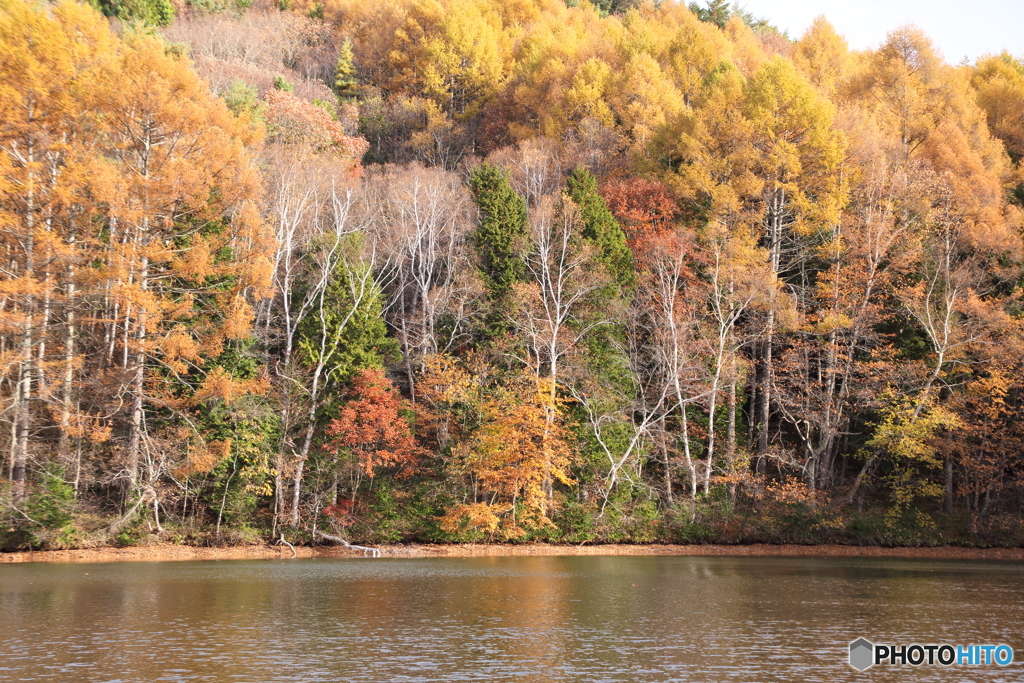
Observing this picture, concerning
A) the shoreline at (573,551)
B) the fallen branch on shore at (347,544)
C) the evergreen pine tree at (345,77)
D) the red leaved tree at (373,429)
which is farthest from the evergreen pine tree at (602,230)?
the evergreen pine tree at (345,77)

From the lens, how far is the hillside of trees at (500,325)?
34.1 m

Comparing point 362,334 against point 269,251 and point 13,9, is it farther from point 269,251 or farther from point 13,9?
point 13,9

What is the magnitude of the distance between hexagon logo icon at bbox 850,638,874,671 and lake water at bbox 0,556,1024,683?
223mm

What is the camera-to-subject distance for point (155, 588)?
2450cm

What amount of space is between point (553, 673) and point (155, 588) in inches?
552

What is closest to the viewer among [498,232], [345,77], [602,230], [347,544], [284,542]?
[284,542]

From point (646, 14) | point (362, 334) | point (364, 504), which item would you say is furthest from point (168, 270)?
point (646, 14)

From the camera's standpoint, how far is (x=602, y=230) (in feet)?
143

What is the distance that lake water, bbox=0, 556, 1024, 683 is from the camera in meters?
15.6

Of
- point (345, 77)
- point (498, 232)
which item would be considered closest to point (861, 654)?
point (498, 232)

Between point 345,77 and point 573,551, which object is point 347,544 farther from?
point 345,77

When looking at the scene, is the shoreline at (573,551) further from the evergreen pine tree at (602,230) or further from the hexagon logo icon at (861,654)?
the hexagon logo icon at (861,654)

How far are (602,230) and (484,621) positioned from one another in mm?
26695

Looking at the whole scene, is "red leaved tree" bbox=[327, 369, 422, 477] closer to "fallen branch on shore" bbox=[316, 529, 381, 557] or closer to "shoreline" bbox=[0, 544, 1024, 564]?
"fallen branch on shore" bbox=[316, 529, 381, 557]
